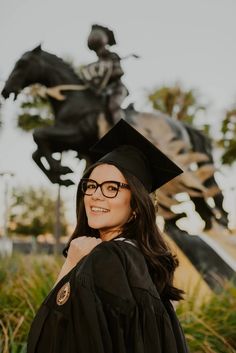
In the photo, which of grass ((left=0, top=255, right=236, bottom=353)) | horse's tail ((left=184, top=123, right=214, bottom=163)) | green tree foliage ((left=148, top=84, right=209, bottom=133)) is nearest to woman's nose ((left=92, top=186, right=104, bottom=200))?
grass ((left=0, top=255, right=236, bottom=353))

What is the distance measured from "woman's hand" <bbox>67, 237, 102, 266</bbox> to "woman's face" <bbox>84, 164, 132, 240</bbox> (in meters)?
0.08

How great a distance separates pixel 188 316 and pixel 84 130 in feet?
13.7

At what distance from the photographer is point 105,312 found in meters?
1.42

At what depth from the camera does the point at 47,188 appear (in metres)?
37.7

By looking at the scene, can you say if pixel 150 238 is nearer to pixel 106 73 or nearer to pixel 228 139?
pixel 106 73

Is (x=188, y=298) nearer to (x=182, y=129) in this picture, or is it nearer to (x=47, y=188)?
(x=182, y=129)

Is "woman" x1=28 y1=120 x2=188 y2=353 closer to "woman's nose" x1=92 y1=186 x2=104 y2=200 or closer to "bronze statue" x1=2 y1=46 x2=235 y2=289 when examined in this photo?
"woman's nose" x1=92 y1=186 x2=104 y2=200

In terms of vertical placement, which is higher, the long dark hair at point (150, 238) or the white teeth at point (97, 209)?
the white teeth at point (97, 209)

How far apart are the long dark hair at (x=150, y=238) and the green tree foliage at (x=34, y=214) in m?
32.4

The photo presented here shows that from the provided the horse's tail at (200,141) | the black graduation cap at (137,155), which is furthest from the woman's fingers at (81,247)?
the horse's tail at (200,141)

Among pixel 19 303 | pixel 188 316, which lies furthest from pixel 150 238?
pixel 19 303

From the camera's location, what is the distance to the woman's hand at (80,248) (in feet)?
5.22

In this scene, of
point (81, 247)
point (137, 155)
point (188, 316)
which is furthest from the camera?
point (188, 316)

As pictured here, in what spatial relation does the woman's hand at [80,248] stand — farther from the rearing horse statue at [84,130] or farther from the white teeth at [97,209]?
the rearing horse statue at [84,130]
